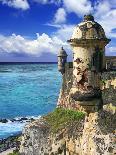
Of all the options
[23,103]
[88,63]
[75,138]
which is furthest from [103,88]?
[23,103]

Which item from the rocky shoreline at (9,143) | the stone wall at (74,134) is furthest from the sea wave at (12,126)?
the stone wall at (74,134)

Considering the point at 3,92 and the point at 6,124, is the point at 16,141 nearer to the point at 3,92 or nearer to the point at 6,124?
the point at 6,124

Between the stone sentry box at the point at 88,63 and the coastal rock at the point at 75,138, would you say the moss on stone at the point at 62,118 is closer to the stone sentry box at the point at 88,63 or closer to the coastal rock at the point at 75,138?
the coastal rock at the point at 75,138

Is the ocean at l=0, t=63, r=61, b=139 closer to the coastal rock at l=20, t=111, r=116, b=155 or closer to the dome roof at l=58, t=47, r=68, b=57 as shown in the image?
the dome roof at l=58, t=47, r=68, b=57

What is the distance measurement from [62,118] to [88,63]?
16.5 m

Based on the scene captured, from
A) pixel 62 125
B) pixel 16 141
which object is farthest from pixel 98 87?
pixel 16 141

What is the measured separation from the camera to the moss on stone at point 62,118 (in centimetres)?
2883

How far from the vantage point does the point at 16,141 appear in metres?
49.7

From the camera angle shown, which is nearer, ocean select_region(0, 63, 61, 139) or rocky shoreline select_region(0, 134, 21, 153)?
rocky shoreline select_region(0, 134, 21, 153)

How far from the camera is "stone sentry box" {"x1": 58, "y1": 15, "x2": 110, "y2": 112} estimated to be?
13625 mm

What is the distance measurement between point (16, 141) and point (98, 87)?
36.8 metres

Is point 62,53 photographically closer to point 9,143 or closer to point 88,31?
point 9,143

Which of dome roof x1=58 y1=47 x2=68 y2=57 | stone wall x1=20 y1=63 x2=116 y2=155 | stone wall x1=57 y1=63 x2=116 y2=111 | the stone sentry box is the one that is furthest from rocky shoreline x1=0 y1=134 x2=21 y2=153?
the stone sentry box

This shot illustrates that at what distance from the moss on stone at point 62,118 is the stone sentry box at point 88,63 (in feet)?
46.9
